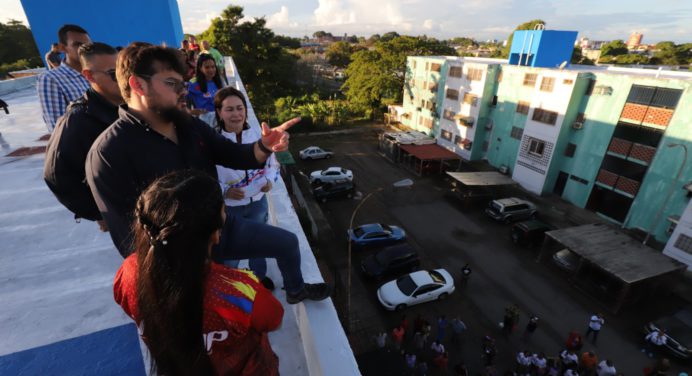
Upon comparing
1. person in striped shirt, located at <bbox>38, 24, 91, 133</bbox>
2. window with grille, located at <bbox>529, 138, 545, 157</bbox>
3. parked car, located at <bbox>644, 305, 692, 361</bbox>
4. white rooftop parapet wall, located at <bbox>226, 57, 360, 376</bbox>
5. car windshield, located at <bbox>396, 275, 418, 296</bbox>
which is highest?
person in striped shirt, located at <bbox>38, 24, 91, 133</bbox>

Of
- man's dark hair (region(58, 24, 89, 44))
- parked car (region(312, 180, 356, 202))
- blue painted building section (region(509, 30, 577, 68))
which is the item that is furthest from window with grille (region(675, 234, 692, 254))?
man's dark hair (region(58, 24, 89, 44))

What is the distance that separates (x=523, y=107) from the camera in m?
23.2

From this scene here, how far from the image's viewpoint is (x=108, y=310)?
137 inches

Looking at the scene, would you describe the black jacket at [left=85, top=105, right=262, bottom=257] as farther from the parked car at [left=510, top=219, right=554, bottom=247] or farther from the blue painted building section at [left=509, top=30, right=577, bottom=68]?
the blue painted building section at [left=509, top=30, right=577, bottom=68]

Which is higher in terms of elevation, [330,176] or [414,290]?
[330,176]

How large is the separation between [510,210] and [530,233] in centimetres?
280

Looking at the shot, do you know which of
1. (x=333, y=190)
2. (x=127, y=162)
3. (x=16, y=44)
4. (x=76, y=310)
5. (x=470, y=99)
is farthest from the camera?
(x=16, y=44)

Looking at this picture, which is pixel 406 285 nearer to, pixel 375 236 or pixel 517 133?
pixel 375 236

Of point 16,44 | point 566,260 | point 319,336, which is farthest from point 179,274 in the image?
point 16,44

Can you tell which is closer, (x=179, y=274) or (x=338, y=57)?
(x=179, y=274)

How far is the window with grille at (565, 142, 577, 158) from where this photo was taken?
2067 centimetres

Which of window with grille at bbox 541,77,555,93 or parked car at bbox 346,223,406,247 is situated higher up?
window with grille at bbox 541,77,555,93

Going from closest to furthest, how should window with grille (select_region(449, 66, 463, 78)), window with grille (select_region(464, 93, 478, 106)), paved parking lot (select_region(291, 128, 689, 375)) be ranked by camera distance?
paved parking lot (select_region(291, 128, 689, 375)) < window with grille (select_region(464, 93, 478, 106)) < window with grille (select_region(449, 66, 463, 78))

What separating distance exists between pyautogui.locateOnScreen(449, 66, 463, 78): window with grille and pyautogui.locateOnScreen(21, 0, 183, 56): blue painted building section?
23.3 metres
